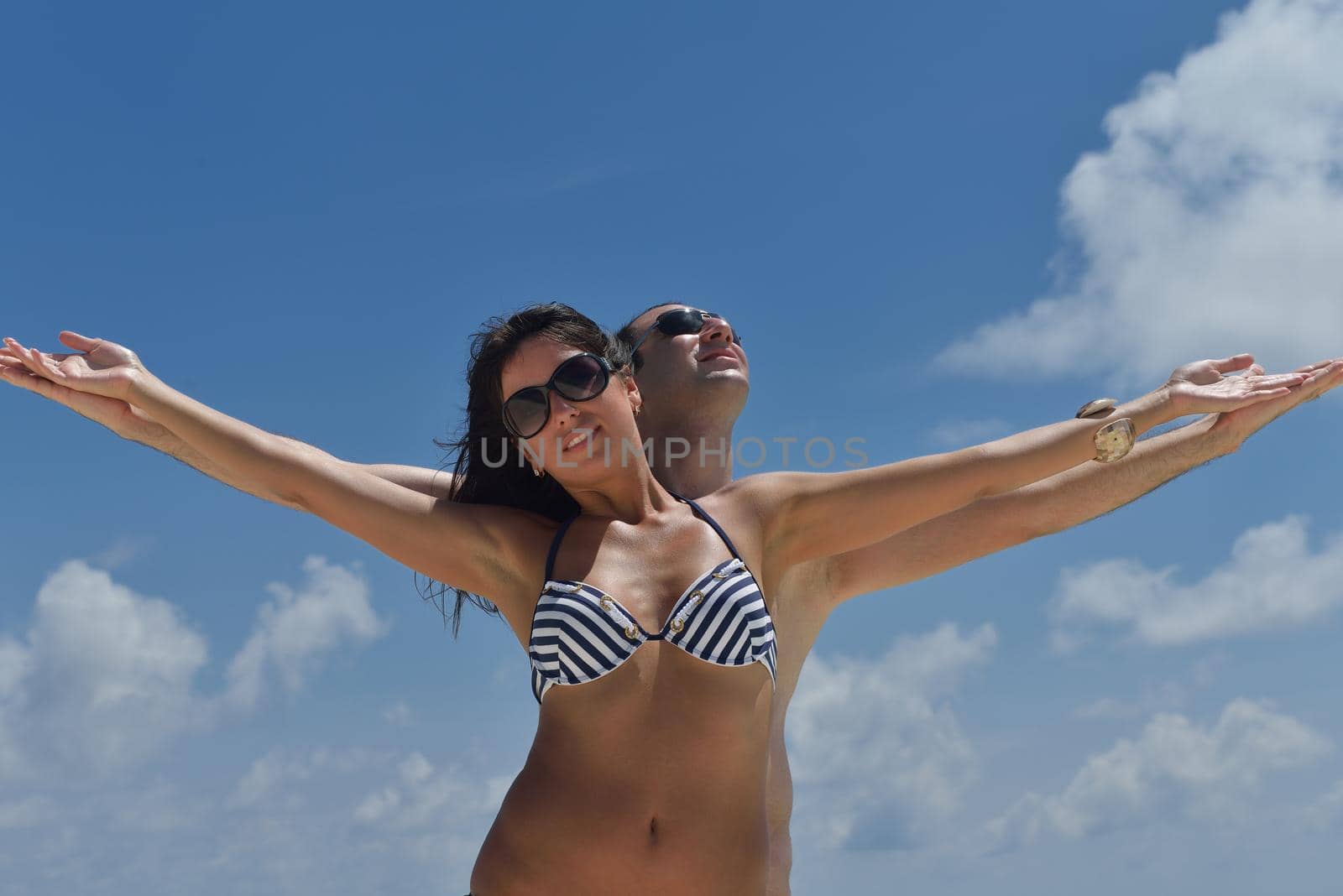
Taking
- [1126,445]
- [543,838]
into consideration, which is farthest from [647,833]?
[1126,445]

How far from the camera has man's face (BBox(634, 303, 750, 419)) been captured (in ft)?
23.1

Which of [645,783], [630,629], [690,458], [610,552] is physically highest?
[690,458]

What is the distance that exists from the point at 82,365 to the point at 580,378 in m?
2.28

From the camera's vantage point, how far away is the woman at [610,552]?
4.75 m

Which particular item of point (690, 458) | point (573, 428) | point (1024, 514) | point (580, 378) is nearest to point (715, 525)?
point (573, 428)

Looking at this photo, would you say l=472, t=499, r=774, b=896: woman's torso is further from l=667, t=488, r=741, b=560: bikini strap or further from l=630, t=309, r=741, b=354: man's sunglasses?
l=630, t=309, r=741, b=354: man's sunglasses

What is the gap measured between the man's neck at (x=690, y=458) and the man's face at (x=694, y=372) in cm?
13

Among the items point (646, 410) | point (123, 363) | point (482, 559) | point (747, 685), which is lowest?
point (747, 685)

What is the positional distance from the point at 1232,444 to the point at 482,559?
13.3ft

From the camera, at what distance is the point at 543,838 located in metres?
4.75

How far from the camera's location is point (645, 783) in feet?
15.6

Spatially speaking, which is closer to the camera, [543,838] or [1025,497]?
[543,838]

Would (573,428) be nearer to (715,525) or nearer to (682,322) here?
(715,525)

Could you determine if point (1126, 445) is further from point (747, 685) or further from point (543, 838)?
point (543, 838)
